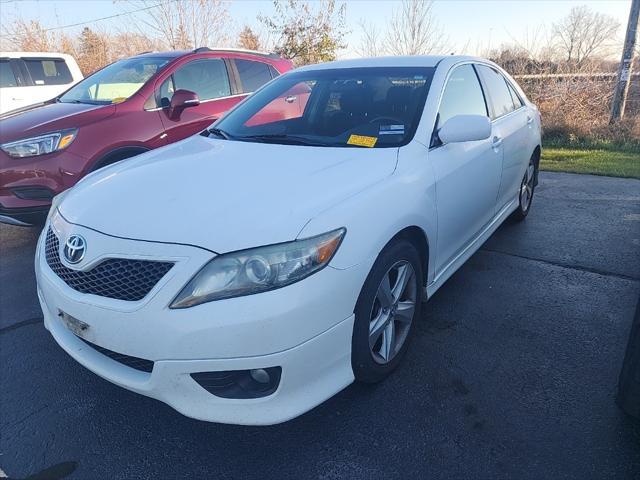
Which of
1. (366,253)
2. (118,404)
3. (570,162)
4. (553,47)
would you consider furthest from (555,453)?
(553,47)

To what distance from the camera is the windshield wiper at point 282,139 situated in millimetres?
2730

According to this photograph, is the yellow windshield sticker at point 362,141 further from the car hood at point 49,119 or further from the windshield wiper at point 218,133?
the car hood at point 49,119

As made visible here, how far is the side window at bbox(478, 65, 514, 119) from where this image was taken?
12.2 feet

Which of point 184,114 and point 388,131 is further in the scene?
point 184,114

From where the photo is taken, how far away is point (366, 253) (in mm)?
1989

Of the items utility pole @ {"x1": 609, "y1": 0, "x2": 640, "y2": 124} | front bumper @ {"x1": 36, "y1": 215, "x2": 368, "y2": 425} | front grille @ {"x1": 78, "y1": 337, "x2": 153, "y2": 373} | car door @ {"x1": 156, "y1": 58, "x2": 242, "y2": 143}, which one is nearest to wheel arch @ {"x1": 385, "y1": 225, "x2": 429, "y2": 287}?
front bumper @ {"x1": 36, "y1": 215, "x2": 368, "y2": 425}

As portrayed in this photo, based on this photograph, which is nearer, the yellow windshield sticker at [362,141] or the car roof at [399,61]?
Answer: the yellow windshield sticker at [362,141]

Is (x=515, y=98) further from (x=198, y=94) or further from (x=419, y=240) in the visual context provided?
(x=198, y=94)

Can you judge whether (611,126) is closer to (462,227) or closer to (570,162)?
(570,162)

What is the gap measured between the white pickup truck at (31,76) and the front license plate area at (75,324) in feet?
29.1

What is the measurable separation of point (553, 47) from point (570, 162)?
211 inches

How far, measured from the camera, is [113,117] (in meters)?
4.37

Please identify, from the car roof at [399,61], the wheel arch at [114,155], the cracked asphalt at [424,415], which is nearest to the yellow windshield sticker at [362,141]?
the car roof at [399,61]

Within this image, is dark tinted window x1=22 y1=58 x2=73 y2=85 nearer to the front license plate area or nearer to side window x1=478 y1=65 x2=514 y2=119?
side window x1=478 y1=65 x2=514 y2=119
